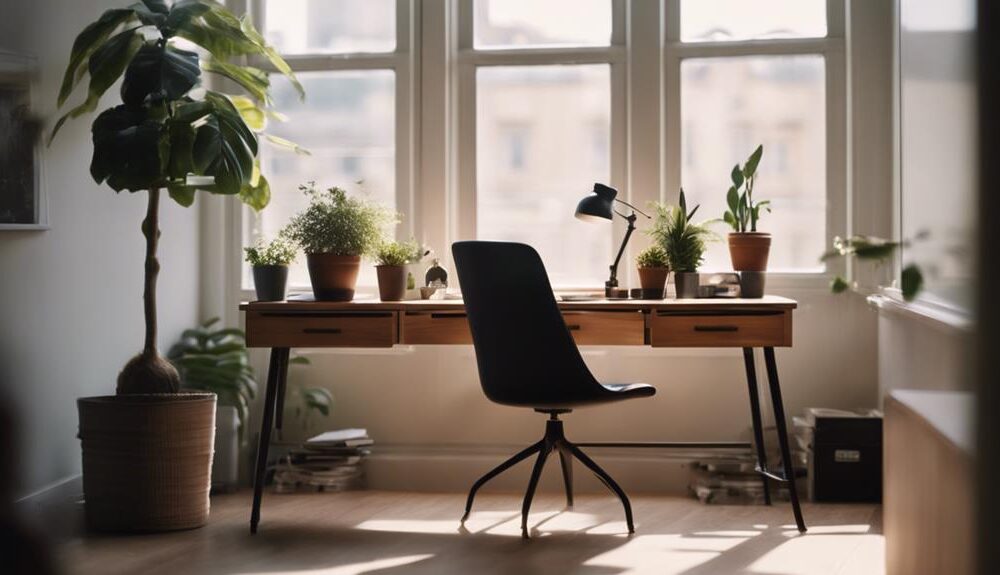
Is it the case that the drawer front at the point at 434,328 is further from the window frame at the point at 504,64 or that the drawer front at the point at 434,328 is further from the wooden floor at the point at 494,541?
the window frame at the point at 504,64

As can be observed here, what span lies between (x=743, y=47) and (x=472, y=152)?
1.18 m

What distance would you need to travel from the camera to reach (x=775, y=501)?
4164 millimetres

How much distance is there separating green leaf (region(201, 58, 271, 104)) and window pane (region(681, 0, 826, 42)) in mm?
1719

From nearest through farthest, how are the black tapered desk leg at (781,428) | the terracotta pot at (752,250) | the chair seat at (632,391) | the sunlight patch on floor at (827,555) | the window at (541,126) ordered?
the sunlight patch on floor at (827,555) → the chair seat at (632,391) → the black tapered desk leg at (781,428) → the terracotta pot at (752,250) → the window at (541,126)

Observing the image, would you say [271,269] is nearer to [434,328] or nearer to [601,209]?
[434,328]

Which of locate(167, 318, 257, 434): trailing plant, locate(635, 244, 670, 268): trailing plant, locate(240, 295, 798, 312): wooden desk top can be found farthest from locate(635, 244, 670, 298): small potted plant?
locate(167, 318, 257, 434): trailing plant

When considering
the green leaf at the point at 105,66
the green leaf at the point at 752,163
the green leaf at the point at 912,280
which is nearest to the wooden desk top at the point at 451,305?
the green leaf at the point at 752,163

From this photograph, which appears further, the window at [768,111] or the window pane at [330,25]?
the window pane at [330,25]

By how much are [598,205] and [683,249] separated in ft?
1.23

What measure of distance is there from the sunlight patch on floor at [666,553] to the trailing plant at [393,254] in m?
1.29

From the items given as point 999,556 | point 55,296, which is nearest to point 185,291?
point 55,296

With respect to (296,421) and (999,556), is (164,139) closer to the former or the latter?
(296,421)

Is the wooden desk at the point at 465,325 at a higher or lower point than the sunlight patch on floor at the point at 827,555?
higher

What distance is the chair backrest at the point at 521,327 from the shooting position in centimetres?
350
